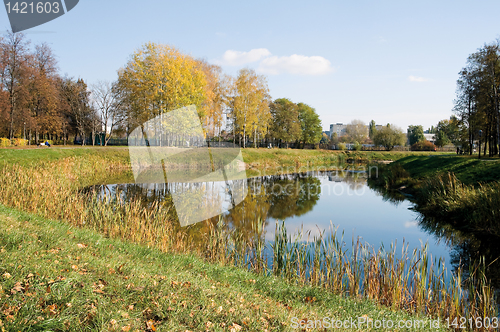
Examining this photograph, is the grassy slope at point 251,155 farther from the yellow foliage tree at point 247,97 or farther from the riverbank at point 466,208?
the riverbank at point 466,208

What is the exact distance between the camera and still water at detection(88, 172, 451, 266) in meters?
11.5

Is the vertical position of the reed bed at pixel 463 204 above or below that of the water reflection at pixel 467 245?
above

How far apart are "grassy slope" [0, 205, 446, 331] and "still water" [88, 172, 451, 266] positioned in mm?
3065

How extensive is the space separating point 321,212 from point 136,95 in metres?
26.9

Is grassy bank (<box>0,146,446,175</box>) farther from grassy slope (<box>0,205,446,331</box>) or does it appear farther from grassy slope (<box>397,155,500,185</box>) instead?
grassy slope (<box>0,205,446,331</box>)

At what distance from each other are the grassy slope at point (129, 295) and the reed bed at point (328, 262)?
82cm

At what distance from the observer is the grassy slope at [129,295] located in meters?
3.31

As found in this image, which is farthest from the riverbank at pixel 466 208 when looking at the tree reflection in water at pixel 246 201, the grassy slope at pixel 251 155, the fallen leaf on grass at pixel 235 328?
the grassy slope at pixel 251 155

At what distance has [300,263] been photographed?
727 cm

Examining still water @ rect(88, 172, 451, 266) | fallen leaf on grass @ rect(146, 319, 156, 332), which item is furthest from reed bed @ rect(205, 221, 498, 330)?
fallen leaf on grass @ rect(146, 319, 156, 332)

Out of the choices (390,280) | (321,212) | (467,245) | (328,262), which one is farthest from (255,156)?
(390,280)

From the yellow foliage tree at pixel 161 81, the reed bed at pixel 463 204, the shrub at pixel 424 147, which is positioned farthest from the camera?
the shrub at pixel 424 147

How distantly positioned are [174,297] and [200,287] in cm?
64

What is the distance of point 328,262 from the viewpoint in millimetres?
7238
